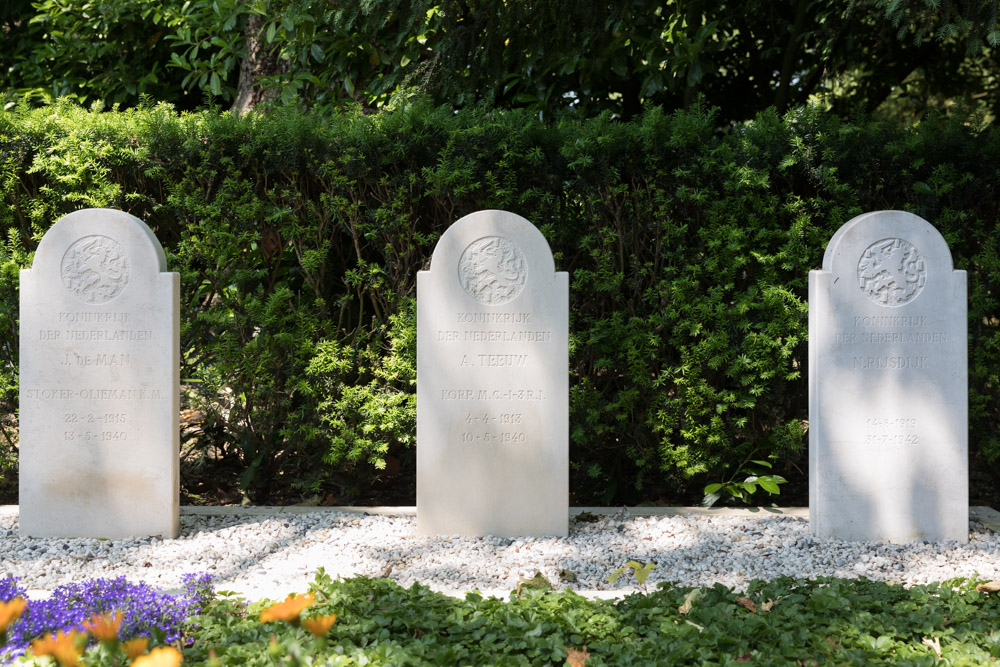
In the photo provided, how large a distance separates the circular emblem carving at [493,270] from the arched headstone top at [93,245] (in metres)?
1.58

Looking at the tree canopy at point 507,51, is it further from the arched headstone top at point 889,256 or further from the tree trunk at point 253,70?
the arched headstone top at point 889,256

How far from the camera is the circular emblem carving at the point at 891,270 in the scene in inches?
167

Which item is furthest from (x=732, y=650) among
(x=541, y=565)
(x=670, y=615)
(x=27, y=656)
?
(x=27, y=656)

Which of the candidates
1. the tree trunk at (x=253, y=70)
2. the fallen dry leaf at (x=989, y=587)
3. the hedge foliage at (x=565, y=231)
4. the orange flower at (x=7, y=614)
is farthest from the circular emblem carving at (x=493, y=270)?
the tree trunk at (x=253, y=70)

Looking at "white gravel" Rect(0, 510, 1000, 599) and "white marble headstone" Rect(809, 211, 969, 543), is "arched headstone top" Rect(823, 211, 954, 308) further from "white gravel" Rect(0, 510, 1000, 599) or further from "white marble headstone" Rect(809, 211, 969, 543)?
"white gravel" Rect(0, 510, 1000, 599)

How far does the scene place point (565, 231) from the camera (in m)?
5.00

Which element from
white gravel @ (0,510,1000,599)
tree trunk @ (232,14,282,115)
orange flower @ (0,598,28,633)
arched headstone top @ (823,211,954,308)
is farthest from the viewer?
tree trunk @ (232,14,282,115)

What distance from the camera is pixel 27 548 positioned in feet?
13.7

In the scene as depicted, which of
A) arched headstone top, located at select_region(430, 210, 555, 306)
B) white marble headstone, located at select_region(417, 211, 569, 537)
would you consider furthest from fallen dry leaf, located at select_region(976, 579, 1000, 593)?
arched headstone top, located at select_region(430, 210, 555, 306)

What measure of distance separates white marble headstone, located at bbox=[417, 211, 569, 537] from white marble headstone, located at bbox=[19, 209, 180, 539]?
131 centimetres

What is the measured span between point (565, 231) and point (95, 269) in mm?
2517

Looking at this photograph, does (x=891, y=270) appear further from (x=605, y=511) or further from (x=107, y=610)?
(x=107, y=610)

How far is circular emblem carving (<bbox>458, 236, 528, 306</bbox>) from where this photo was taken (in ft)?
14.2

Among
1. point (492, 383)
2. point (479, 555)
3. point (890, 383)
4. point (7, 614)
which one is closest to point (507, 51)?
point (492, 383)
